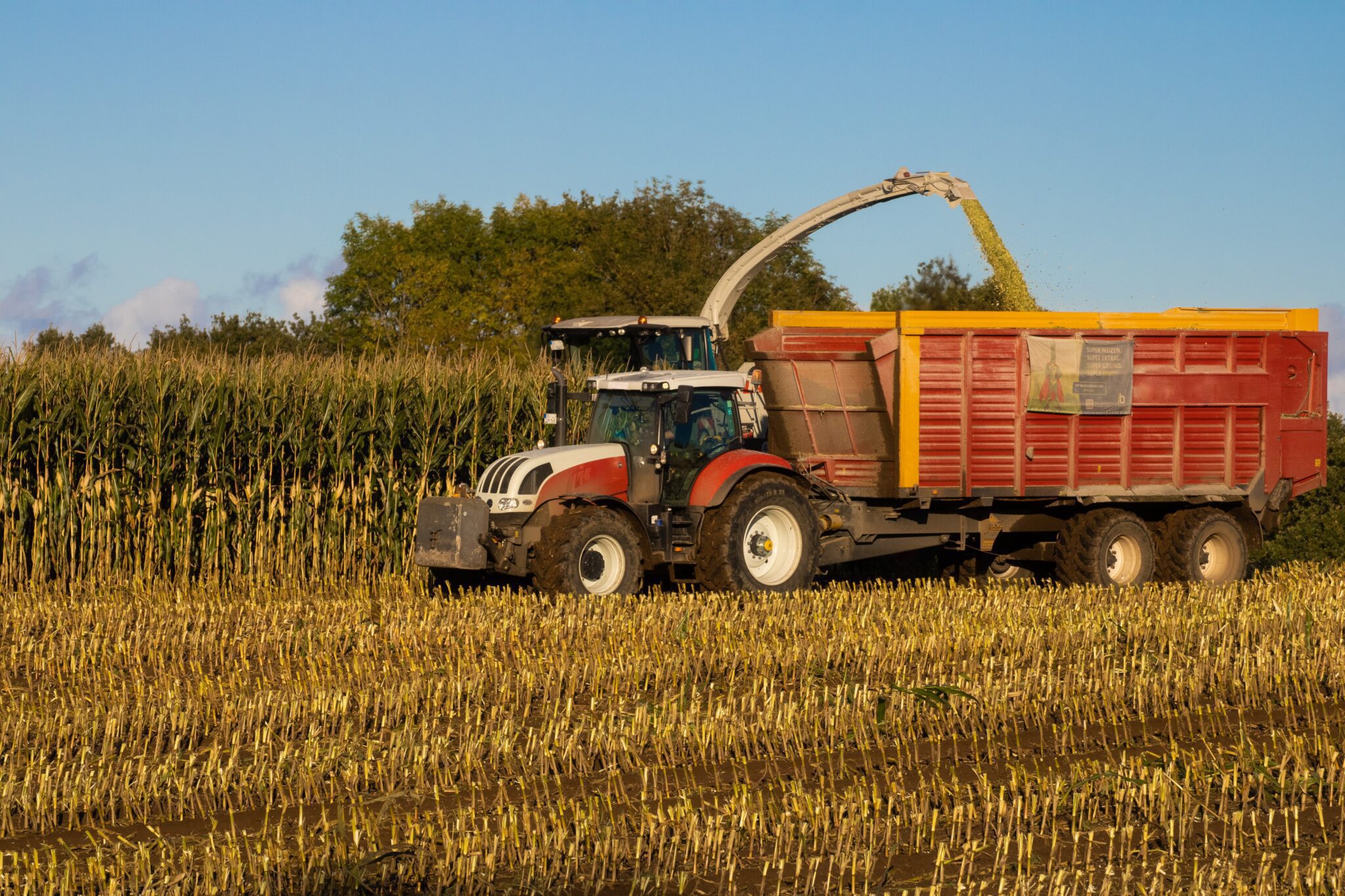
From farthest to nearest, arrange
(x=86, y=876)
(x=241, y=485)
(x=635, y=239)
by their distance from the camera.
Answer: (x=635, y=239) → (x=241, y=485) → (x=86, y=876)

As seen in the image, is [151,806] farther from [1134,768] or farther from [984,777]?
[1134,768]

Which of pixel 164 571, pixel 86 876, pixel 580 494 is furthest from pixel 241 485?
pixel 86 876

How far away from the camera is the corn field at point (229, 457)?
45.7 feet

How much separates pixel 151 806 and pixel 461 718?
1.96 meters

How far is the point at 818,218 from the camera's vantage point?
52.7 feet

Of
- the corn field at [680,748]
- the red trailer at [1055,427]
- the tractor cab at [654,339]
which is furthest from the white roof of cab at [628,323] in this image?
the corn field at [680,748]

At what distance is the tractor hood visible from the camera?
1153 centimetres

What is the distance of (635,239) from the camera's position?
5425 centimetres

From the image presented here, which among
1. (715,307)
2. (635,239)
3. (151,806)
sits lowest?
(151,806)

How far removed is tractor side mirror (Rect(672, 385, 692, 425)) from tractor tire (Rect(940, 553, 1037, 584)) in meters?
4.24

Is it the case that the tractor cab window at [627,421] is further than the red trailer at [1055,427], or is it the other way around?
the red trailer at [1055,427]

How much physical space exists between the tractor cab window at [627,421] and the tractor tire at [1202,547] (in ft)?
17.1

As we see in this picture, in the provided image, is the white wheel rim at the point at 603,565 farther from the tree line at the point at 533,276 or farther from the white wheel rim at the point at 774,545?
the tree line at the point at 533,276

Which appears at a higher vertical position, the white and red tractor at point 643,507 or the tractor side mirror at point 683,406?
the tractor side mirror at point 683,406
